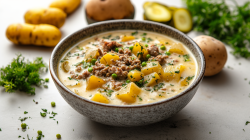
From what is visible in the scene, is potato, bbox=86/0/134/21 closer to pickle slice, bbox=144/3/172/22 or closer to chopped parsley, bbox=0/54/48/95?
pickle slice, bbox=144/3/172/22

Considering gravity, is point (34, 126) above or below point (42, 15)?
below

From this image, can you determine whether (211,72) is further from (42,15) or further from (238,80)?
(42,15)

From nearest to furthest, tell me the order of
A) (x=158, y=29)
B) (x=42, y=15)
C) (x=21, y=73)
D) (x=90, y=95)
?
(x=90, y=95) < (x=21, y=73) < (x=158, y=29) < (x=42, y=15)

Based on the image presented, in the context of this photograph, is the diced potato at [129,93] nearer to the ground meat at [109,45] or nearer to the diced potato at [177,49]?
the ground meat at [109,45]

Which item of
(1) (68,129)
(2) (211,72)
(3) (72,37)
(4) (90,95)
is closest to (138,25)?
(3) (72,37)

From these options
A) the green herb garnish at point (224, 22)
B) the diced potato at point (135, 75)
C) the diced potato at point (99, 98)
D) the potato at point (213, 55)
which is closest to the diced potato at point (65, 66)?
the diced potato at point (99, 98)

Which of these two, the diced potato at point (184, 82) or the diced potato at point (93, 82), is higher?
the diced potato at point (184, 82)
